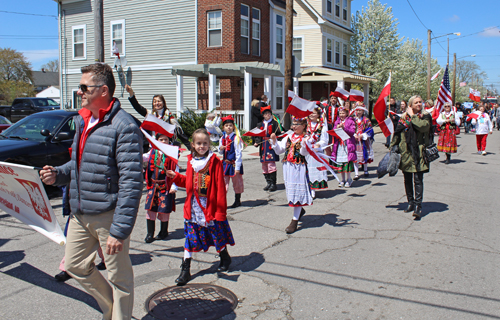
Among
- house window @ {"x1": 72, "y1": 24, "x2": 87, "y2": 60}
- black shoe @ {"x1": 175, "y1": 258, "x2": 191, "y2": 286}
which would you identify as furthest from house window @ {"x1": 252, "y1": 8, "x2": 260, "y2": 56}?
black shoe @ {"x1": 175, "y1": 258, "x2": 191, "y2": 286}

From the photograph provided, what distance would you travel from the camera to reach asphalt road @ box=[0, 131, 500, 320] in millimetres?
3910

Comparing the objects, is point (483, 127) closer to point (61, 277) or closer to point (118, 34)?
point (61, 277)

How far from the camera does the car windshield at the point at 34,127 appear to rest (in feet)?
29.1

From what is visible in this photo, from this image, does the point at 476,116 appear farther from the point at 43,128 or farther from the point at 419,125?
the point at 43,128

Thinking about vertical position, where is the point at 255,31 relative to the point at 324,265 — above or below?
above

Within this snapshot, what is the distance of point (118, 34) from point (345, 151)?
18218 millimetres

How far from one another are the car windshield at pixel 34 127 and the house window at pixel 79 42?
56.0 feet

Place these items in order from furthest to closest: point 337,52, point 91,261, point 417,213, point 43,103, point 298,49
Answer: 1. point 337,52
2. point 298,49
3. point 43,103
4. point 417,213
5. point 91,261

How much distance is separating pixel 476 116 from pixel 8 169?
15.4 m

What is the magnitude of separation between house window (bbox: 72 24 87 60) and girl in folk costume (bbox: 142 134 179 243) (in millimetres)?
21606

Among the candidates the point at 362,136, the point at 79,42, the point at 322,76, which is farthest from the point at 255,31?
the point at 362,136

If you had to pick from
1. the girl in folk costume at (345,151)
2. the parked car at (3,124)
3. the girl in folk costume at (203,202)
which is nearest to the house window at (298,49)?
the parked car at (3,124)

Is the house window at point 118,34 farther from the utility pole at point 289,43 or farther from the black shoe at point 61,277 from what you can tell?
the black shoe at point 61,277

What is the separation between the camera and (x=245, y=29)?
21234mm
